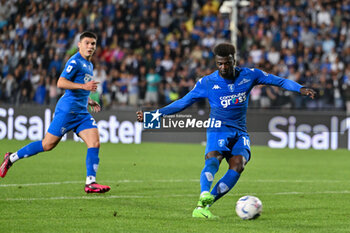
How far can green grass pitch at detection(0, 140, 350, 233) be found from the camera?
7.23 metres

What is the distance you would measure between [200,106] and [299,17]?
502 centimetres

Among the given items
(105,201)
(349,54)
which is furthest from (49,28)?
(105,201)

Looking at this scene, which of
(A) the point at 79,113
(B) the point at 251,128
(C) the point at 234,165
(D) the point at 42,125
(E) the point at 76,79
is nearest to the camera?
(C) the point at 234,165

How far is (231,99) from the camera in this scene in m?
7.96

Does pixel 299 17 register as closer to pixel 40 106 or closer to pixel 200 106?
pixel 200 106

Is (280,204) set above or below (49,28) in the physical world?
below

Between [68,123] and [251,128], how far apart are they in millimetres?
11425

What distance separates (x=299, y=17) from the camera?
22.8m

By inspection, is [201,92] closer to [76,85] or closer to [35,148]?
[76,85]

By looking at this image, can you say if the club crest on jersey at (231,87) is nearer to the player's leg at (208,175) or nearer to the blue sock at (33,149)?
the player's leg at (208,175)

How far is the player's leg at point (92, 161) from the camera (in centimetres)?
962

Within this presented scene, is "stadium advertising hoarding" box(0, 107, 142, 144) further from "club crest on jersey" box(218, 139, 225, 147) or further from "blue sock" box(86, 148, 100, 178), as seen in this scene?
"club crest on jersey" box(218, 139, 225, 147)

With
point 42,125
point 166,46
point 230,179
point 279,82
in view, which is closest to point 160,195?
point 230,179

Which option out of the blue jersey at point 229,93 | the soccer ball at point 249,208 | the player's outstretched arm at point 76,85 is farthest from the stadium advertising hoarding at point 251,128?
the soccer ball at point 249,208
